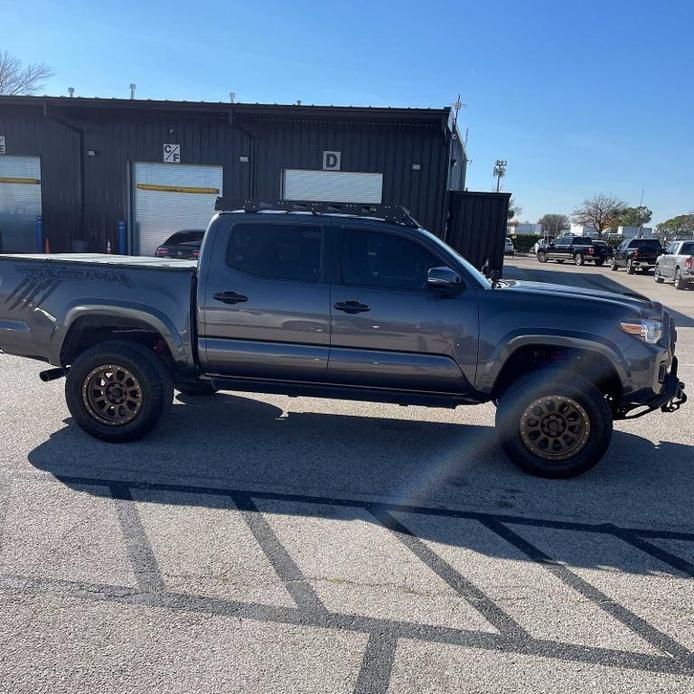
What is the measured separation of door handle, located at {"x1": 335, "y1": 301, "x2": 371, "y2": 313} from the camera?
15.8 ft

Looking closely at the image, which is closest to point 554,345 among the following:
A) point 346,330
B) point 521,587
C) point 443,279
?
point 443,279

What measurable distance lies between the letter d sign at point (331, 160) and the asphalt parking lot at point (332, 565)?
1543cm

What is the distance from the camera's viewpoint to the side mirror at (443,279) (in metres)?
4.60

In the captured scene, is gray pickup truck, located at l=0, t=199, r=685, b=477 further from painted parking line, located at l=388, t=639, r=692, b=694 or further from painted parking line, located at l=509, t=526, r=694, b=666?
painted parking line, located at l=388, t=639, r=692, b=694

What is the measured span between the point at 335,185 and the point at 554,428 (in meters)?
16.4

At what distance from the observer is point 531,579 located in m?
3.29

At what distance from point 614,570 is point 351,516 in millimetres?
1538

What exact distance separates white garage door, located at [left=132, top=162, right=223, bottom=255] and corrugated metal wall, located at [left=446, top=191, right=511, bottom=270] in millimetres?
7659

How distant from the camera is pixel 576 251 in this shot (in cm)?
4128

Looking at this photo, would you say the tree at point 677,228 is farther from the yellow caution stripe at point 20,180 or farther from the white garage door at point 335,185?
the yellow caution stripe at point 20,180

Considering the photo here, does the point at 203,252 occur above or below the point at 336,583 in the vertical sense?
above

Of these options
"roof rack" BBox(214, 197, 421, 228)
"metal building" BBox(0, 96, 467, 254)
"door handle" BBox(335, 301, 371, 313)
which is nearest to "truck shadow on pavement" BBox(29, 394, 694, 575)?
"door handle" BBox(335, 301, 371, 313)

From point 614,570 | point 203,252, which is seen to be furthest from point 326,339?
point 614,570

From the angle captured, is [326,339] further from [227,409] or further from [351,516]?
[227,409]
